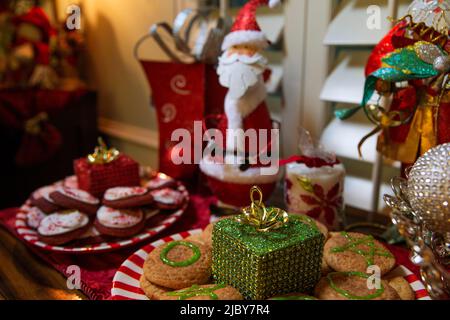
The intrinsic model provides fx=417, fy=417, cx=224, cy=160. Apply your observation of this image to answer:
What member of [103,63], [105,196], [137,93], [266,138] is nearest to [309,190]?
[266,138]

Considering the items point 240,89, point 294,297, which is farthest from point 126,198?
point 294,297

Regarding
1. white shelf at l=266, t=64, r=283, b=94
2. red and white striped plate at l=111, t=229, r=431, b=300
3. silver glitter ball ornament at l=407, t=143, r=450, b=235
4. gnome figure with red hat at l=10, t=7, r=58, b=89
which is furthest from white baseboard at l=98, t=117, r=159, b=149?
silver glitter ball ornament at l=407, t=143, r=450, b=235

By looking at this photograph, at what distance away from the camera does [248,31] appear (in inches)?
31.6

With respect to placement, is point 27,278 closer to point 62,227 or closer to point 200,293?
point 62,227

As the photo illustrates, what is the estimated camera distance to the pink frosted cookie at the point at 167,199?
33.4 inches

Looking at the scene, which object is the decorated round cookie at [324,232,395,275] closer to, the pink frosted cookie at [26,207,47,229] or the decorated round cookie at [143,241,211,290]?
the decorated round cookie at [143,241,211,290]

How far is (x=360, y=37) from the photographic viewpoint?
2.88 feet

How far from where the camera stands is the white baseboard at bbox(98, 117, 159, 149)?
152 cm

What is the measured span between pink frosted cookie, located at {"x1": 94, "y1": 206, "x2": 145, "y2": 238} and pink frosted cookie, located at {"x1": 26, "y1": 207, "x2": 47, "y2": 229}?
12cm

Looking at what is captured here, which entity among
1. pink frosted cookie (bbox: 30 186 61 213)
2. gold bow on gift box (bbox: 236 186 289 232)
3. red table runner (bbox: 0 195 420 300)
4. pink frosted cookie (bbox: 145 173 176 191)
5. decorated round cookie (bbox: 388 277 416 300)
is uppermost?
gold bow on gift box (bbox: 236 186 289 232)

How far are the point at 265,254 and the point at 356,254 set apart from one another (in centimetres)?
18

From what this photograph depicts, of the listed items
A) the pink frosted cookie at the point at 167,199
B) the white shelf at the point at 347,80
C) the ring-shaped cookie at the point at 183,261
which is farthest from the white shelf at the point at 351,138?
the ring-shaped cookie at the point at 183,261
